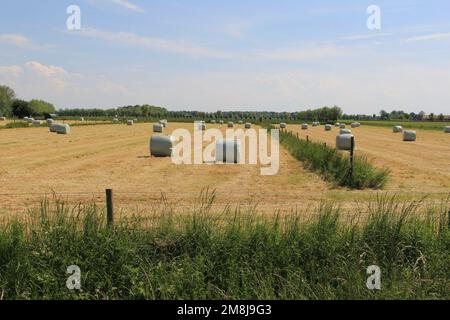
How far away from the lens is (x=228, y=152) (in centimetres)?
2570

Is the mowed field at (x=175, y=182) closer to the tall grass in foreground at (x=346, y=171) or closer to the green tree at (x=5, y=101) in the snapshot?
the tall grass in foreground at (x=346, y=171)

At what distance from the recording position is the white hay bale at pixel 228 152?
25.6 meters

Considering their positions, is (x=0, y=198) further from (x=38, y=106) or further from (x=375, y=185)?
(x=38, y=106)

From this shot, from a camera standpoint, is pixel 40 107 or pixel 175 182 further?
pixel 40 107

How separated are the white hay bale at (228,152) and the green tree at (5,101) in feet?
450

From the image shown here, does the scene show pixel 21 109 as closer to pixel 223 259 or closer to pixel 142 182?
pixel 142 182

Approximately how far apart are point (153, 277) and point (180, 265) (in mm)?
470

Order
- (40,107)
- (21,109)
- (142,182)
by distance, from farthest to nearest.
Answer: (40,107), (21,109), (142,182)

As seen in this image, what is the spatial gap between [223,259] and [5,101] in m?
159

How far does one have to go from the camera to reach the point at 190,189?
655 inches

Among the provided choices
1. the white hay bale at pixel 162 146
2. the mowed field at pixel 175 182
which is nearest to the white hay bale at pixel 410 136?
the mowed field at pixel 175 182

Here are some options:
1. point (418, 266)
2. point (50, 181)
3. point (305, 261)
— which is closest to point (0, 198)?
point (50, 181)

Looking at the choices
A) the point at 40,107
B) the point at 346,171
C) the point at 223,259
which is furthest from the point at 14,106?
the point at 223,259
